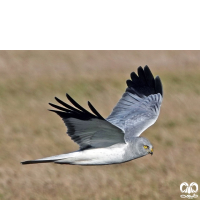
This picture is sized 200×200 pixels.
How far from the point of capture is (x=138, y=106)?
341 inches

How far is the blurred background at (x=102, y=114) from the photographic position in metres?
10.7

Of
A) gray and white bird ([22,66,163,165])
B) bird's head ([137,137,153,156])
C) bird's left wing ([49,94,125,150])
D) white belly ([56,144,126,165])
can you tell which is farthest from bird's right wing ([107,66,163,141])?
bird's left wing ([49,94,125,150])

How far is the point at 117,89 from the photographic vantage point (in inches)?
701

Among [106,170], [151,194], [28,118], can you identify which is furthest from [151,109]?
[28,118]

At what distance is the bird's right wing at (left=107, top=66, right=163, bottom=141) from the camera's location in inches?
314

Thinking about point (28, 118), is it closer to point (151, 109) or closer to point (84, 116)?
point (151, 109)

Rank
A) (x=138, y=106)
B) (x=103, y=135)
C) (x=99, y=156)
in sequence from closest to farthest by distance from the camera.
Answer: (x=103, y=135)
(x=99, y=156)
(x=138, y=106)

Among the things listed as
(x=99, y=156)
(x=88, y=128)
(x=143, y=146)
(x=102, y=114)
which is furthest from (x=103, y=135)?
(x=102, y=114)

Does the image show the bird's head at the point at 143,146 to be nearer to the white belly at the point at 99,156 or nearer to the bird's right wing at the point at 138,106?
the white belly at the point at 99,156

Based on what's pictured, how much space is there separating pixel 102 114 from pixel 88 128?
8.37 m

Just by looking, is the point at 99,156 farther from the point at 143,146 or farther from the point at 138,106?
the point at 138,106

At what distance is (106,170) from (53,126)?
3.50m

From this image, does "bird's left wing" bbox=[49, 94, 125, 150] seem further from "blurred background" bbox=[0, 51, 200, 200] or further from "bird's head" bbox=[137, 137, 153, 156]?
"blurred background" bbox=[0, 51, 200, 200]

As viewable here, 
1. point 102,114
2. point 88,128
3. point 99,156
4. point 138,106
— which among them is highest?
point 102,114
